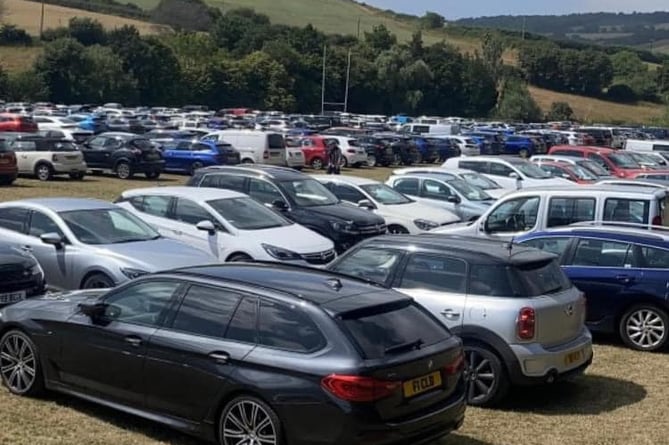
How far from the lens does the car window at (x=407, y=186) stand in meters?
23.3

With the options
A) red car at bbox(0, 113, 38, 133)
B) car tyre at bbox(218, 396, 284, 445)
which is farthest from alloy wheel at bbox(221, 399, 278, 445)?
red car at bbox(0, 113, 38, 133)

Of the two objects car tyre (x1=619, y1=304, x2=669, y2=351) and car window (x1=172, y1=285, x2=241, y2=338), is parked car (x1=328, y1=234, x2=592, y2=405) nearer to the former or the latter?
car tyre (x1=619, y1=304, x2=669, y2=351)

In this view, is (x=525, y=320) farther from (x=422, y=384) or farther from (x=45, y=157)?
(x=45, y=157)

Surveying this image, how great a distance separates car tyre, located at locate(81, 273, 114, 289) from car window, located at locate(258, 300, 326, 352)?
5729 millimetres

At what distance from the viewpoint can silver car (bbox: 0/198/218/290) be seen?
12.8 meters

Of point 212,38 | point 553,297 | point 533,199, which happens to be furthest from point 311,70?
point 553,297

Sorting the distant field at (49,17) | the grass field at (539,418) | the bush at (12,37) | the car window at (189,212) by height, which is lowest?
the grass field at (539,418)

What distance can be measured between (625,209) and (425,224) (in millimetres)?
5387

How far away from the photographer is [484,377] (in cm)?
971

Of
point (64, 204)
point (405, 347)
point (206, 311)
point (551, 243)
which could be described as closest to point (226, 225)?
point (64, 204)

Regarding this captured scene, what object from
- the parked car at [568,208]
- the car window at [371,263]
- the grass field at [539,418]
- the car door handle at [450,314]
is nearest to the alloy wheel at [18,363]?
the grass field at [539,418]

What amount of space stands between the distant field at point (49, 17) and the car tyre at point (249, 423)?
336 feet

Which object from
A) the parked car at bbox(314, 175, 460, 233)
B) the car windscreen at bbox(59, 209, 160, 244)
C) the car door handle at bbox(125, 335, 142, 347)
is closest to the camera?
the car door handle at bbox(125, 335, 142, 347)

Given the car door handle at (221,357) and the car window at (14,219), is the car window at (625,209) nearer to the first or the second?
the car window at (14,219)
